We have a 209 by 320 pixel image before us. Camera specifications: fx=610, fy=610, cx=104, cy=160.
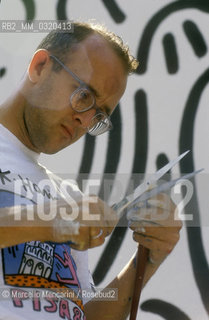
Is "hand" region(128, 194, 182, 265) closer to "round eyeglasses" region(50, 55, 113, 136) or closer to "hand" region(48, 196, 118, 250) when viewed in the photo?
"hand" region(48, 196, 118, 250)

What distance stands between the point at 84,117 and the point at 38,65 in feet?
0.68

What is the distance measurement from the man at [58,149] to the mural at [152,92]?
2.08 ft

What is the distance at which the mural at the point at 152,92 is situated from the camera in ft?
7.90

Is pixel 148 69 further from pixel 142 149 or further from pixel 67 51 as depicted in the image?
pixel 67 51

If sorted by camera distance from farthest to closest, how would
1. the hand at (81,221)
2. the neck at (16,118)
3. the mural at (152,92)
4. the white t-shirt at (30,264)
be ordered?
the mural at (152,92) < the neck at (16,118) < the white t-shirt at (30,264) < the hand at (81,221)

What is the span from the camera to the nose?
1.64 m

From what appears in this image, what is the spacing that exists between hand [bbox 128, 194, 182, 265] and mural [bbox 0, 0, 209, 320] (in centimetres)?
82

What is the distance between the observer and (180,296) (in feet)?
7.75

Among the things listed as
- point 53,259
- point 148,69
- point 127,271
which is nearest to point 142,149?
point 148,69

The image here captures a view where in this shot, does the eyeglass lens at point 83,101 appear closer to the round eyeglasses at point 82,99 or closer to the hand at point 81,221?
the round eyeglasses at point 82,99

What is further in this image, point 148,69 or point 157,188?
point 148,69

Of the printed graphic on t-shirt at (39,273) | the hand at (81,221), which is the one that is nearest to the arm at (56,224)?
the hand at (81,221)

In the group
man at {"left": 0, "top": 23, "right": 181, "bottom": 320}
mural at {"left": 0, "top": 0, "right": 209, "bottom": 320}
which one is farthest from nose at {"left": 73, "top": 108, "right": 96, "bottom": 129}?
mural at {"left": 0, "top": 0, "right": 209, "bottom": 320}

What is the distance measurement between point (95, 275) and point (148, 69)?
0.84 meters
